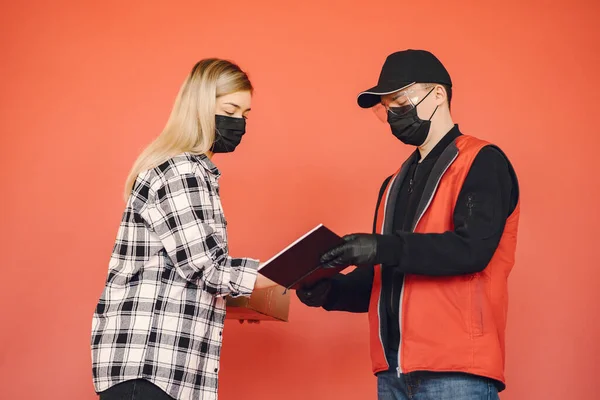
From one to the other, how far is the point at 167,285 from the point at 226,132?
48 centimetres

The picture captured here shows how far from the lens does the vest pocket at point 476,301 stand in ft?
5.68

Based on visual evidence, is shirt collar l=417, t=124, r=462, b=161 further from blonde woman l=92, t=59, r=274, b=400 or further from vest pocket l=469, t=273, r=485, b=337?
blonde woman l=92, t=59, r=274, b=400

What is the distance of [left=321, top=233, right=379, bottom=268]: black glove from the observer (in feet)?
5.65

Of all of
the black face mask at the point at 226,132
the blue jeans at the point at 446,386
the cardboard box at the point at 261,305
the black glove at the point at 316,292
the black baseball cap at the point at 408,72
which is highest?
the black baseball cap at the point at 408,72

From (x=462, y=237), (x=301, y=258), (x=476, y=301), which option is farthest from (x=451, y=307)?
(x=301, y=258)

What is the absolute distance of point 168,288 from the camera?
178cm

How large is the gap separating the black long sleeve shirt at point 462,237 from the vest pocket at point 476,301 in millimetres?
49

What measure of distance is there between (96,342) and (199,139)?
1.94ft

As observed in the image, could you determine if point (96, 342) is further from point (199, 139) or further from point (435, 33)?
point (435, 33)

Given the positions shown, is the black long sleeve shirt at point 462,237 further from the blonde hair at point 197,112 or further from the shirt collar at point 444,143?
the blonde hair at point 197,112

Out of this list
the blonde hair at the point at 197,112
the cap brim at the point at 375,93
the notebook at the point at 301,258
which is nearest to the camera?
the notebook at the point at 301,258

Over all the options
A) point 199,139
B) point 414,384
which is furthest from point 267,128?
point 414,384

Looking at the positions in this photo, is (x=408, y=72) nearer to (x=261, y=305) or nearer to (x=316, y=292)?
(x=316, y=292)

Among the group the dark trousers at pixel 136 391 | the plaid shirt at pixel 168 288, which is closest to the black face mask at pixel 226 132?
the plaid shirt at pixel 168 288
